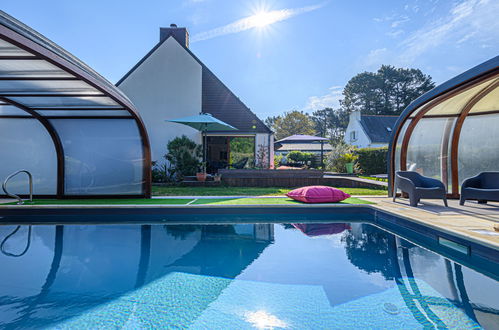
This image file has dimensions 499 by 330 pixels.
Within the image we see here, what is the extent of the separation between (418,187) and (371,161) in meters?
12.0

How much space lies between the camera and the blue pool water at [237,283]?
2.49 m

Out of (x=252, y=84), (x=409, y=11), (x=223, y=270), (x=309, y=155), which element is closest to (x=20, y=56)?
(x=223, y=270)

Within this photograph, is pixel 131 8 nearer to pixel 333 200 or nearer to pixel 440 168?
pixel 333 200

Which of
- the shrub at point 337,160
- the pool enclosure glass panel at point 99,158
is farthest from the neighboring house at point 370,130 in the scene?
the pool enclosure glass panel at point 99,158

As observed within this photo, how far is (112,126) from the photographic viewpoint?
25.4 ft

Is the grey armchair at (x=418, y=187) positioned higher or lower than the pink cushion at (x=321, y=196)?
higher

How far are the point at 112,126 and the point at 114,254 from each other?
4.76 metres

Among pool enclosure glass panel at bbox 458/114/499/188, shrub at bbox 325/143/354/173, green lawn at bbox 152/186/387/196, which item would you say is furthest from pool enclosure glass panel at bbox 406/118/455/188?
shrub at bbox 325/143/354/173

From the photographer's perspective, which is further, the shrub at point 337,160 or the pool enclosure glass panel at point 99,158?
the shrub at point 337,160

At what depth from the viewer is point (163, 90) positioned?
14.5 meters

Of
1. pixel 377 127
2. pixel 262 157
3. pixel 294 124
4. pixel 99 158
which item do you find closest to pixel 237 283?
pixel 99 158

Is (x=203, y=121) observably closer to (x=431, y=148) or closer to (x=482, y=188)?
(x=431, y=148)

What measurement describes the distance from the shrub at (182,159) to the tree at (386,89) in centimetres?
3874

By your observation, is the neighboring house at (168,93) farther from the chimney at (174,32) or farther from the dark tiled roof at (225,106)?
the chimney at (174,32)
